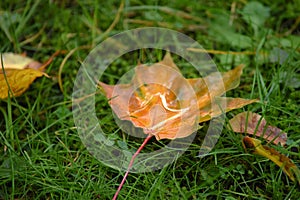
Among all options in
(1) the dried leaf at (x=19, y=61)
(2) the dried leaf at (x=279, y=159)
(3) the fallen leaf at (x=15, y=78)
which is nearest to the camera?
(2) the dried leaf at (x=279, y=159)

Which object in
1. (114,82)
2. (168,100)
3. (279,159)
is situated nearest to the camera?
(279,159)

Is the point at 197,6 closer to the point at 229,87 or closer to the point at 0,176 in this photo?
the point at 229,87

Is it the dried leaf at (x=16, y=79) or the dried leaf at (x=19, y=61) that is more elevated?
the dried leaf at (x=16, y=79)

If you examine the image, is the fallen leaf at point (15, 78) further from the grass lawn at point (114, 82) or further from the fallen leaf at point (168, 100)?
the fallen leaf at point (168, 100)

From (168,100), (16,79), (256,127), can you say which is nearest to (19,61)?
(16,79)

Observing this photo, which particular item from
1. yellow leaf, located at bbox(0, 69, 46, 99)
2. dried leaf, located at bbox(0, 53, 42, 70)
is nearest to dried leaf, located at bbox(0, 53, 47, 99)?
yellow leaf, located at bbox(0, 69, 46, 99)

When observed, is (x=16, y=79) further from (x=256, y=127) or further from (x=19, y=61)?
(x=256, y=127)

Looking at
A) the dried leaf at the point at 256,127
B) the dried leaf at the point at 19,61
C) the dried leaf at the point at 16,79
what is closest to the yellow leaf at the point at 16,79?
the dried leaf at the point at 16,79
